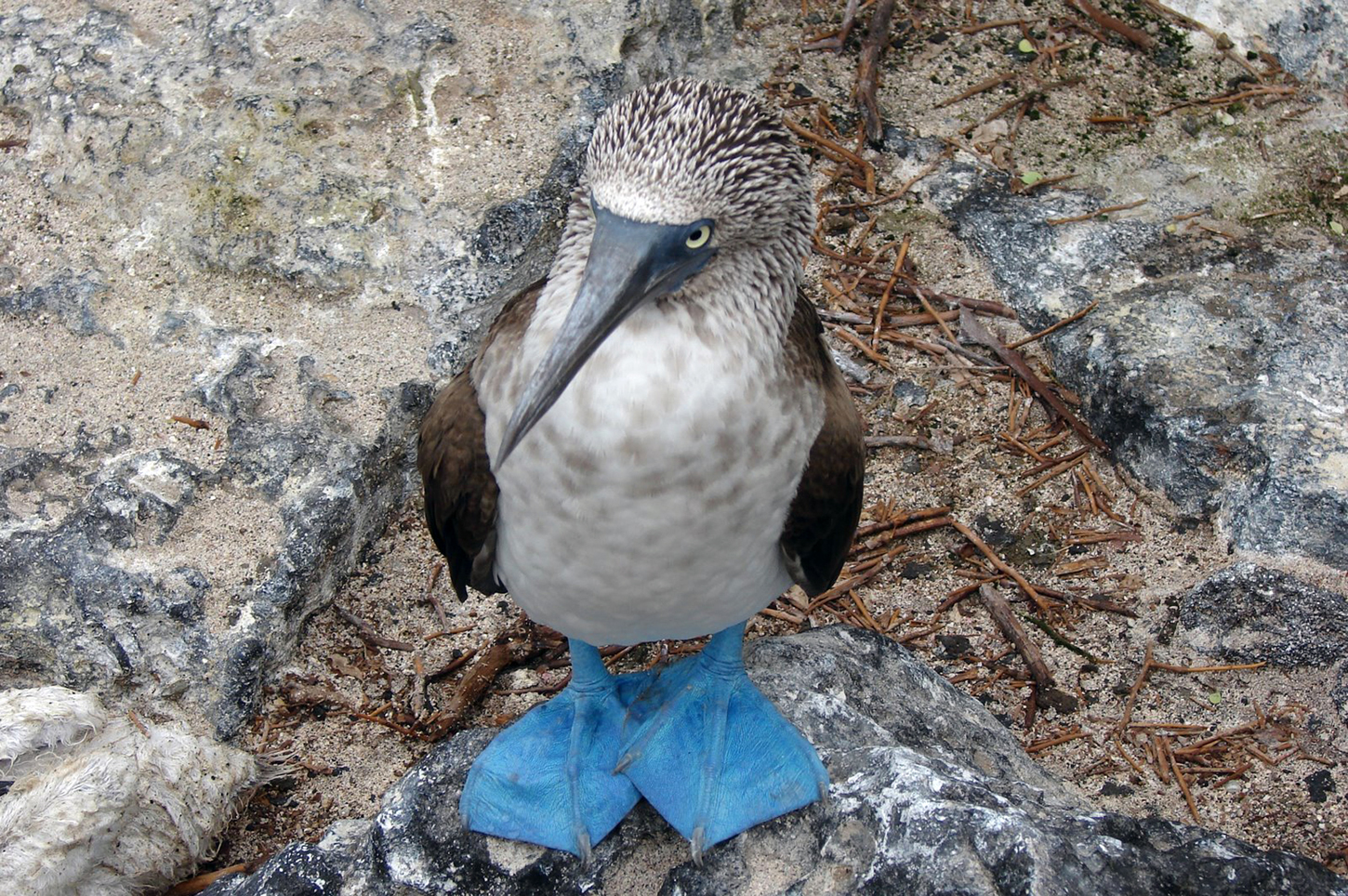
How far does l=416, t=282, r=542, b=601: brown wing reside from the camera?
258cm

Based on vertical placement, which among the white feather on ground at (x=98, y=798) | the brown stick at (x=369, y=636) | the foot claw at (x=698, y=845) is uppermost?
the white feather on ground at (x=98, y=798)

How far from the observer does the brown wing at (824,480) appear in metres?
2.59

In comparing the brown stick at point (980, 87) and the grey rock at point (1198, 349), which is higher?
the brown stick at point (980, 87)

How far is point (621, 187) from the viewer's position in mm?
2168

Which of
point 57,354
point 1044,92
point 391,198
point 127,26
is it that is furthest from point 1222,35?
point 57,354

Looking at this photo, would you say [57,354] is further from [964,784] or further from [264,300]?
[964,784]

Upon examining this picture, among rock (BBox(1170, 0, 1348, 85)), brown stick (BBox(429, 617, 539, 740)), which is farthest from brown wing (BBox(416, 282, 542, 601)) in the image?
rock (BBox(1170, 0, 1348, 85))

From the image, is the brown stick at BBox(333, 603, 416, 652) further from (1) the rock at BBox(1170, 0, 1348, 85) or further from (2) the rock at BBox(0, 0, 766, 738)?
(1) the rock at BBox(1170, 0, 1348, 85)

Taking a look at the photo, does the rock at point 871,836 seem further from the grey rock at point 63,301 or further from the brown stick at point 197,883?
the grey rock at point 63,301

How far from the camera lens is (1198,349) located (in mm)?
3920

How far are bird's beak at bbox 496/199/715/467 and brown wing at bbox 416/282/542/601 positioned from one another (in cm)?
37

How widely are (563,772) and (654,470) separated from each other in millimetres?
923

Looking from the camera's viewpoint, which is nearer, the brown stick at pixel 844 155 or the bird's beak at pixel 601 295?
the bird's beak at pixel 601 295

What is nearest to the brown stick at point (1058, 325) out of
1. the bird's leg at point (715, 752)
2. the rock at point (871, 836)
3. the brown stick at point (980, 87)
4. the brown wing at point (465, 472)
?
the brown stick at point (980, 87)
